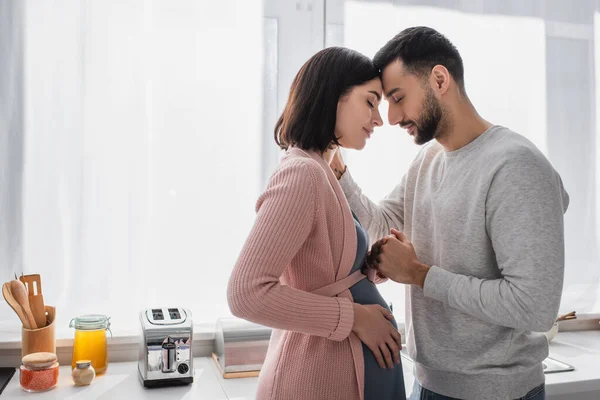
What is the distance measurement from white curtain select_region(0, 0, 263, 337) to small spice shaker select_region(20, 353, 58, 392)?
25 centimetres

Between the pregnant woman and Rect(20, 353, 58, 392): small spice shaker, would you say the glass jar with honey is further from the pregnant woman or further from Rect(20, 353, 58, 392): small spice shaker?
the pregnant woman

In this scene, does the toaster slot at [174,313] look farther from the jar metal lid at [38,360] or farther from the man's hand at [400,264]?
the man's hand at [400,264]

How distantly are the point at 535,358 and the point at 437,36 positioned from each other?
80cm

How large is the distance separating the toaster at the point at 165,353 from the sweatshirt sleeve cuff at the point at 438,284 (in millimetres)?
762

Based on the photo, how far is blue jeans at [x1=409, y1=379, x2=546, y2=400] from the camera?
4.38 feet

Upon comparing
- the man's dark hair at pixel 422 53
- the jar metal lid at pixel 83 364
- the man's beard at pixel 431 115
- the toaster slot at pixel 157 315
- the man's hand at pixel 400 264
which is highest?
the man's dark hair at pixel 422 53

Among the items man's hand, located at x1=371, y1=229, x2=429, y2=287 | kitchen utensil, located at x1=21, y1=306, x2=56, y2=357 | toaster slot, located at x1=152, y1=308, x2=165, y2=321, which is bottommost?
kitchen utensil, located at x1=21, y1=306, x2=56, y2=357

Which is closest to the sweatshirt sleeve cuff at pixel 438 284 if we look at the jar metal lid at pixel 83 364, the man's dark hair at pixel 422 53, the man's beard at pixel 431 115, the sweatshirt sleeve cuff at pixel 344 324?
the sweatshirt sleeve cuff at pixel 344 324

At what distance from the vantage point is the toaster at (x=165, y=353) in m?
1.67

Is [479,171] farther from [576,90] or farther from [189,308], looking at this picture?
[576,90]

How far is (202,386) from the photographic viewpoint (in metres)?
1.71

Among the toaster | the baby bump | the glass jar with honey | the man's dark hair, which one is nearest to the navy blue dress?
the baby bump

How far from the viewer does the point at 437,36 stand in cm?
144

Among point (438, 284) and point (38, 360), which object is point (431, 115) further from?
point (38, 360)
